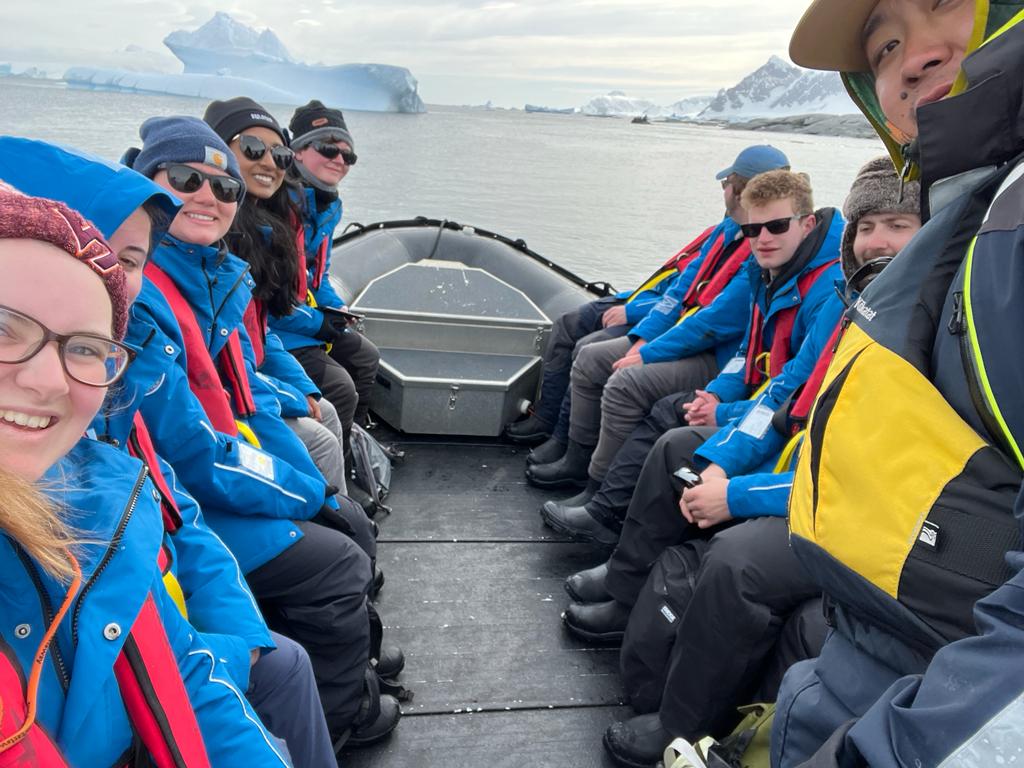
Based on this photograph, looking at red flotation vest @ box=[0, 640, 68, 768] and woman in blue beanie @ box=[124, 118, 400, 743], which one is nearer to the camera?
red flotation vest @ box=[0, 640, 68, 768]

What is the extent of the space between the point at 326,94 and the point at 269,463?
65993 mm

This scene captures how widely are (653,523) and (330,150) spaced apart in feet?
7.07

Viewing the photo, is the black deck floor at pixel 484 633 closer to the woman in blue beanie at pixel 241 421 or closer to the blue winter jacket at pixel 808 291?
the woman in blue beanie at pixel 241 421

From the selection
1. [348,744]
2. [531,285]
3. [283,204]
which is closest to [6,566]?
[348,744]

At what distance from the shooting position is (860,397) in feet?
2.87

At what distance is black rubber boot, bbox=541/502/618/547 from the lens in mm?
2656

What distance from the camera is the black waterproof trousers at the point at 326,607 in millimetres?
1677

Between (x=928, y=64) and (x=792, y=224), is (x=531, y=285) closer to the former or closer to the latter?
(x=792, y=224)

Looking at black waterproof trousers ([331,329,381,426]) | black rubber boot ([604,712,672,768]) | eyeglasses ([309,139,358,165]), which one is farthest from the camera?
black waterproof trousers ([331,329,381,426])

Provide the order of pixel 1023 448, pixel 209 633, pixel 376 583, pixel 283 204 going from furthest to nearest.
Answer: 1. pixel 283 204
2. pixel 376 583
3. pixel 209 633
4. pixel 1023 448

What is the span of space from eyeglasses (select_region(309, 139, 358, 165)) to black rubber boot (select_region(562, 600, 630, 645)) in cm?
220

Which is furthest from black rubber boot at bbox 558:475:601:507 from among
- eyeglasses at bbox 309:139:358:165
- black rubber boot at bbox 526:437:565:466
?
eyeglasses at bbox 309:139:358:165

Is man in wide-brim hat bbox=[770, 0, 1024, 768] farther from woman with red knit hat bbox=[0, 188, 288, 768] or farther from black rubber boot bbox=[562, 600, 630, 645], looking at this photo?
black rubber boot bbox=[562, 600, 630, 645]

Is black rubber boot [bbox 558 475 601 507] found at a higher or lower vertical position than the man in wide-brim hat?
lower
